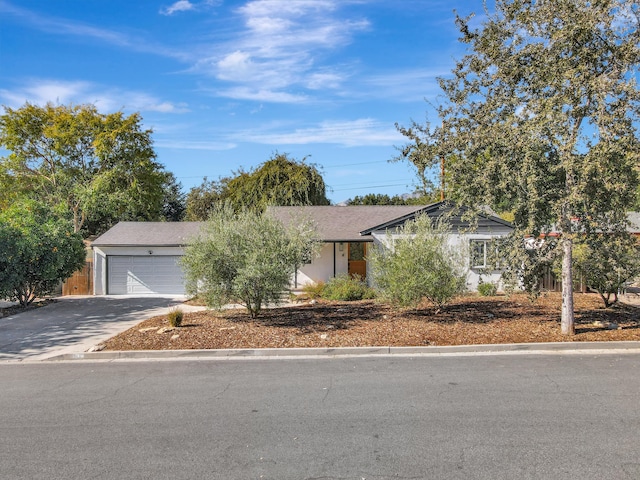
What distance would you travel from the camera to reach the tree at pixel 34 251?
1565 cm

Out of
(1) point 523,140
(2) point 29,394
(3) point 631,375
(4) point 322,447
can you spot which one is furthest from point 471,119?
(2) point 29,394

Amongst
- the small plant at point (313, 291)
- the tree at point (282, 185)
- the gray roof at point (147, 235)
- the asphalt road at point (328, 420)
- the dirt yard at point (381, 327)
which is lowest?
the asphalt road at point (328, 420)

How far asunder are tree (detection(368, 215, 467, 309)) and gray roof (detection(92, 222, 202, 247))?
10738mm

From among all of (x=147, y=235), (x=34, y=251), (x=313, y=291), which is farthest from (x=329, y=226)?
(x=34, y=251)

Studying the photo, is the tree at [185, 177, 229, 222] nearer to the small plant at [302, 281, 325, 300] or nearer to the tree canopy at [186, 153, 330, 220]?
the tree canopy at [186, 153, 330, 220]

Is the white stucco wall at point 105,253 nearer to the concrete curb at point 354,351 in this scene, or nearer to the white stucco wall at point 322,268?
the white stucco wall at point 322,268

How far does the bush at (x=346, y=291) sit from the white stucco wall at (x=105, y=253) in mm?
7494

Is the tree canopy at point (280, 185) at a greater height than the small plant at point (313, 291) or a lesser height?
greater

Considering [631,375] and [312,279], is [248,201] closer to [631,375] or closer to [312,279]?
[312,279]

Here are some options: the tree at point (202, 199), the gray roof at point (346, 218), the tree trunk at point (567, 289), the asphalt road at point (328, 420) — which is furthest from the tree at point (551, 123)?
the tree at point (202, 199)

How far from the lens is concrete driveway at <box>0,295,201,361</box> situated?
1051cm

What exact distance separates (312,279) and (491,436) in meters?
17.1

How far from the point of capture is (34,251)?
1603 centimetres

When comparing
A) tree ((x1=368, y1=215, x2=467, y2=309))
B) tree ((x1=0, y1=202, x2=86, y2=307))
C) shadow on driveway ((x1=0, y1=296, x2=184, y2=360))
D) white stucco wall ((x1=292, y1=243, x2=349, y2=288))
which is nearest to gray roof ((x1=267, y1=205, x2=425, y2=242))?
white stucco wall ((x1=292, y1=243, x2=349, y2=288))
